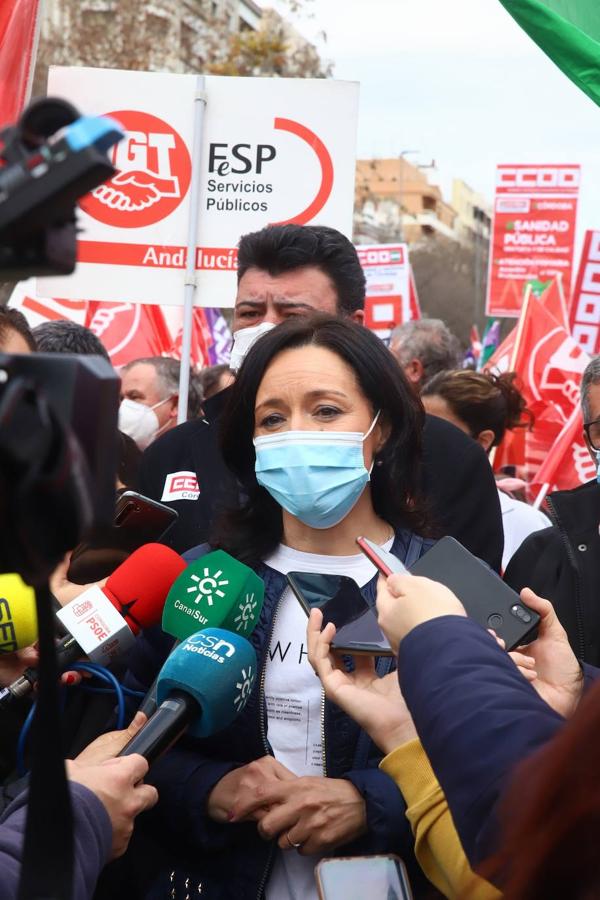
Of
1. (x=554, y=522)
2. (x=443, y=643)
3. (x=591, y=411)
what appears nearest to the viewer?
(x=443, y=643)

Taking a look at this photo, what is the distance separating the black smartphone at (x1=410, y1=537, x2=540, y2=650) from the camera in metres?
2.27

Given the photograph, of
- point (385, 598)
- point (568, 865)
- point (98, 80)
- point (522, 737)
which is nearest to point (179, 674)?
point (385, 598)

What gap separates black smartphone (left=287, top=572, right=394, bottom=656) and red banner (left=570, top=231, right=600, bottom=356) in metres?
8.43

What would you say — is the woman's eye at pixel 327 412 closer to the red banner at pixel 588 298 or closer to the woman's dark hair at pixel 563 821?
the woman's dark hair at pixel 563 821

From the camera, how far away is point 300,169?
5.48 meters

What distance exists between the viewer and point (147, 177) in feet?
18.4

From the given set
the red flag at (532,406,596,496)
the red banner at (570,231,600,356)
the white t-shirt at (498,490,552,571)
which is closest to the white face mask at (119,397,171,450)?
the white t-shirt at (498,490,552,571)

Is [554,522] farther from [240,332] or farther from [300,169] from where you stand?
[300,169]

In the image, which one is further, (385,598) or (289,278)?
(289,278)

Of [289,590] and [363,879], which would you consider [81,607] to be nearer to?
[289,590]

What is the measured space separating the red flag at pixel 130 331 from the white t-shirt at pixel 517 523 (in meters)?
4.37

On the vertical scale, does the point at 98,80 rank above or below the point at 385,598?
above

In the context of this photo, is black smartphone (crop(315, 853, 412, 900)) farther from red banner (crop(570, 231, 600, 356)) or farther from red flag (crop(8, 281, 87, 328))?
red banner (crop(570, 231, 600, 356))

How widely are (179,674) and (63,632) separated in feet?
1.24
